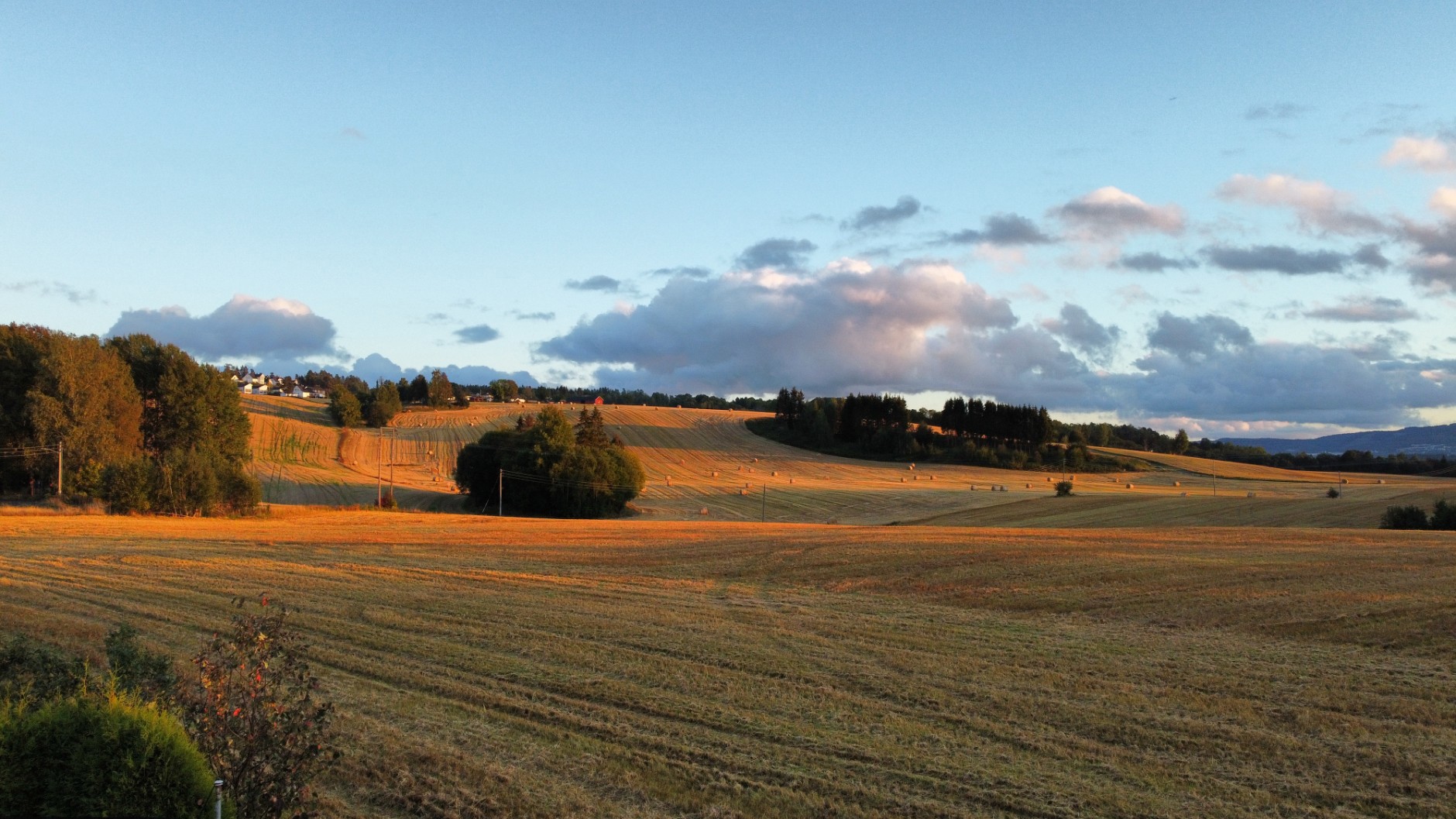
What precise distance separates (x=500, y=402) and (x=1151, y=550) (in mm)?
138426

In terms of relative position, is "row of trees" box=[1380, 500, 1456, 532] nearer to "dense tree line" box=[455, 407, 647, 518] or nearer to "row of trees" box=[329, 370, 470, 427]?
"dense tree line" box=[455, 407, 647, 518]

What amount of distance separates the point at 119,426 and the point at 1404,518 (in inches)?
3203

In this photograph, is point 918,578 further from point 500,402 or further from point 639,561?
point 500,402

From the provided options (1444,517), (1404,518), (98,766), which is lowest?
(1404,518)

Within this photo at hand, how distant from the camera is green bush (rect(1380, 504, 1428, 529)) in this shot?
5144 centimetres

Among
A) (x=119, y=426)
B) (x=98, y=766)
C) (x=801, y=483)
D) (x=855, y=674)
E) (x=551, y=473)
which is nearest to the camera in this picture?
(x=98, y=766)

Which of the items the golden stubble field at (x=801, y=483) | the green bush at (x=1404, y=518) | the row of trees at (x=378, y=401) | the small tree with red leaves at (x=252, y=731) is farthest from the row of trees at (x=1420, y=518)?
the row of trees at (x=378, y=401)

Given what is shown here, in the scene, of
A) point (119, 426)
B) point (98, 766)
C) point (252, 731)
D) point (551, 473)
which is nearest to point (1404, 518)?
point (551, 473)

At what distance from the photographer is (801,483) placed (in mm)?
91312

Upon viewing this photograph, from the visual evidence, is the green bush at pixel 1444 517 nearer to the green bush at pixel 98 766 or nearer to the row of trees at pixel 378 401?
the green bush at pixel 98 766

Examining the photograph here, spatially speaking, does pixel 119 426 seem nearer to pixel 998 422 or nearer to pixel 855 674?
pixel 855 674

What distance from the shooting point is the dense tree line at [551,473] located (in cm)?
7519

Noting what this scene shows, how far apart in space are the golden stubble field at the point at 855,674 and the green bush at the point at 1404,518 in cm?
2346

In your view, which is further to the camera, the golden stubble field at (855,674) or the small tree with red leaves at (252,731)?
the golden stubble field at (855,674)
